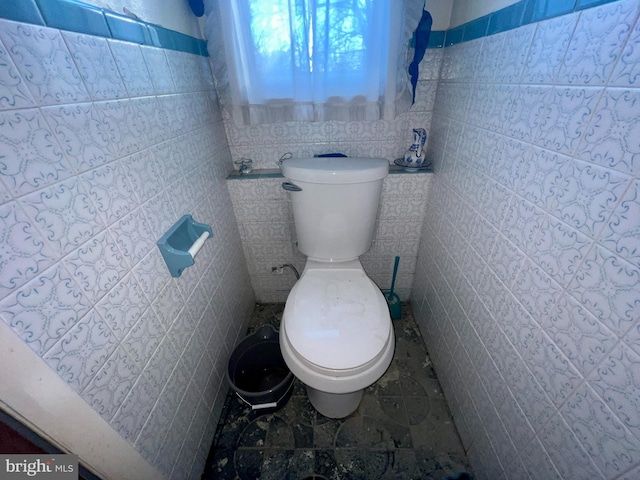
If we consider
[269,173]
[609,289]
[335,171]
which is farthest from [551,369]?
[269,173]

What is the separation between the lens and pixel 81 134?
51 cm

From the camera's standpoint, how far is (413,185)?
47.8 inches

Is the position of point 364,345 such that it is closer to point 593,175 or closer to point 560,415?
point 560,415

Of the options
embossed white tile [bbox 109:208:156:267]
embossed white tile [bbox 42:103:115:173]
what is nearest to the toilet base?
embossed white tile [bbox 109:208:156:267]

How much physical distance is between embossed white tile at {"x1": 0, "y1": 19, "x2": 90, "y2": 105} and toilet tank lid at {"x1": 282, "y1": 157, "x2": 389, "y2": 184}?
0.62 metres

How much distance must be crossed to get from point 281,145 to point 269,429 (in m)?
1.22

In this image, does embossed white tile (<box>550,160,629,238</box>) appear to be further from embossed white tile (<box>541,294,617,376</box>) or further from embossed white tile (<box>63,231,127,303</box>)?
embossed white tile (<box>63,231,127,303</box>)

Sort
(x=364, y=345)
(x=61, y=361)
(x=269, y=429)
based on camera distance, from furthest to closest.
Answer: (x=269, y=429) < (x=364, y=345) < (x=61, y=361)

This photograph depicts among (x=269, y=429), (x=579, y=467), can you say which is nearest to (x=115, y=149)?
(x=269, y=429)

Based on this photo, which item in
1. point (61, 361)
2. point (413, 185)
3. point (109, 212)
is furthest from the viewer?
point (413, 185)

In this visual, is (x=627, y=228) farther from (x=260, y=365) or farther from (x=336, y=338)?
(x=260, y=365)

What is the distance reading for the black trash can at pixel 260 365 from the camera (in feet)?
3.61

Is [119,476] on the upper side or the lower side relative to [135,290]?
lower

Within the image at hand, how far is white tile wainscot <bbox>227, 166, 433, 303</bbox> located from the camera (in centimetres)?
122
